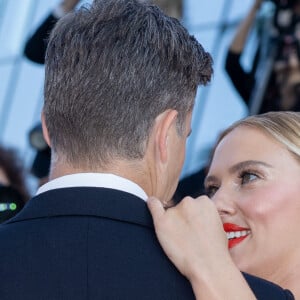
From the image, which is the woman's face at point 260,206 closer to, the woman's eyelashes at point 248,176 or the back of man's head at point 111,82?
the woman's eyelashes at point 248,176

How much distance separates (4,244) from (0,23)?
10807mm

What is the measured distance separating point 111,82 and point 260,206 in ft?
3.81

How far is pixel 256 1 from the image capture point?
205 inches

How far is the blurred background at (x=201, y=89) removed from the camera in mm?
9242

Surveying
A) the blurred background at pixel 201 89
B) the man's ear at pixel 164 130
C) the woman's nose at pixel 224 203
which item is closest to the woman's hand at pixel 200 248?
the man's ear at pixel 164 130

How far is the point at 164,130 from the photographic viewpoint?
6.84ft

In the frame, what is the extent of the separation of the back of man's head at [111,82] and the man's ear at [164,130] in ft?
→ 0.05

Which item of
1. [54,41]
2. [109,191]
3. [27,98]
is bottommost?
[27,98]

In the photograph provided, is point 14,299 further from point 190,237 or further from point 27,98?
point 27,98

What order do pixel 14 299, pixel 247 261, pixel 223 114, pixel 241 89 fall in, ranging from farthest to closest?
pixel 223 114, pixel 241 89, pixel 247 261, pixel 14 299

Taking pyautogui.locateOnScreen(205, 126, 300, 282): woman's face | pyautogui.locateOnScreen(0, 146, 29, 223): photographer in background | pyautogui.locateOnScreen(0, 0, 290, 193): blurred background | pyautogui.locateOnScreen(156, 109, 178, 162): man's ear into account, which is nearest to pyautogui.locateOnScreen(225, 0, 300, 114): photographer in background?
pyautogui.locateOnScreen(0, 0, 290, 193): blurred background

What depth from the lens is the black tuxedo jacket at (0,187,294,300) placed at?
1.94 meters

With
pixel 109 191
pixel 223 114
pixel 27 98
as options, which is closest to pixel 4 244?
pixel 109 191

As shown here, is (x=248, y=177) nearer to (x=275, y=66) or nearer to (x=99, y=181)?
(x=99, y=181)
